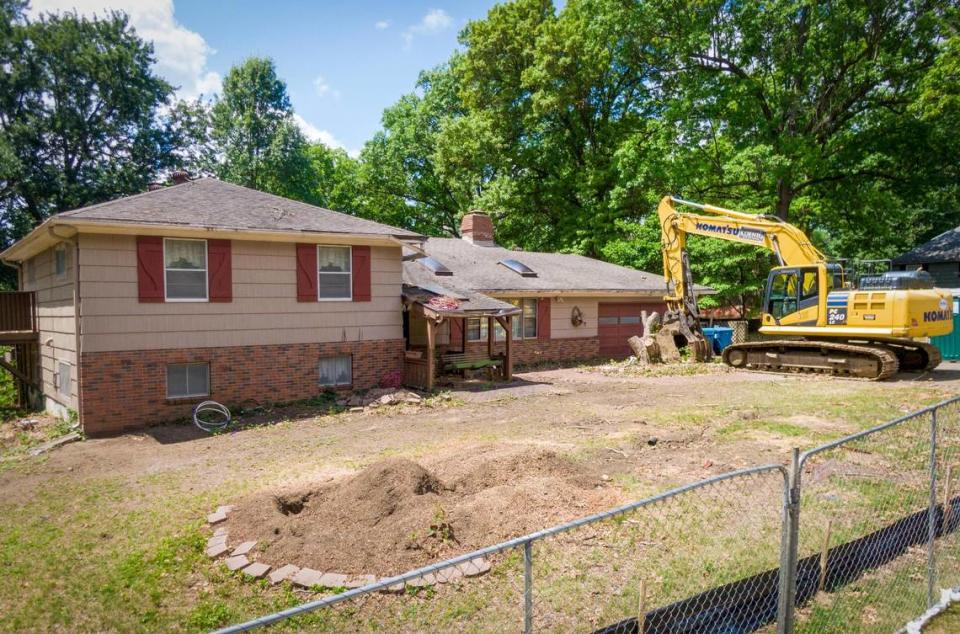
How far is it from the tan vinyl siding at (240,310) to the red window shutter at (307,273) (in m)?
0.15

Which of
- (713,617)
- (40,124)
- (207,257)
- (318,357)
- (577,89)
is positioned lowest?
(713,617)

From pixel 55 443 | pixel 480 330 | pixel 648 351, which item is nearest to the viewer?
pixel 55 443

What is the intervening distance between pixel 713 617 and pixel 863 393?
1211 cm

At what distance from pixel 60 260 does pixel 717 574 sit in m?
15.3

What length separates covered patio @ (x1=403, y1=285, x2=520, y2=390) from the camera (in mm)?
15742

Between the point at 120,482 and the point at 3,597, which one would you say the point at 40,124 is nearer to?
the point at 120,482

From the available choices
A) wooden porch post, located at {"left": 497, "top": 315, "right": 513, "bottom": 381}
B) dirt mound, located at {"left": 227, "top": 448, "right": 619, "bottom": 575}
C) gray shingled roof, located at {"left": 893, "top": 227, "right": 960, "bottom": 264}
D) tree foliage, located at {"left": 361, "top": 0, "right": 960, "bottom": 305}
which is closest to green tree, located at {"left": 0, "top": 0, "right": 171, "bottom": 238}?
tree foliage, located at {"left": 361, "top": 0, "right": 960, "bottom": 305}

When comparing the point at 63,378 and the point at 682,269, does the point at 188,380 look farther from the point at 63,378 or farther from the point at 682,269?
the point at 682,269

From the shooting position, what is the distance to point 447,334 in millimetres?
19391

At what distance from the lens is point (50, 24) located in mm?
30531

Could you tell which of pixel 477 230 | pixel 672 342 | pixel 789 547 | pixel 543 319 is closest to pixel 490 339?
pixel 543 319

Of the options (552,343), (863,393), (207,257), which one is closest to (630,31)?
(552,343)

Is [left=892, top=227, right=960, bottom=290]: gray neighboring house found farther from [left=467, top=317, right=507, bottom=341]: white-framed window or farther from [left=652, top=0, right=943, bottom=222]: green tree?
[left=467, top=317, right=507, bottom=341]: white-framed window

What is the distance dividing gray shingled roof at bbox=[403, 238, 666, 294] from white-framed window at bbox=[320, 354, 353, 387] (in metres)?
3.65
